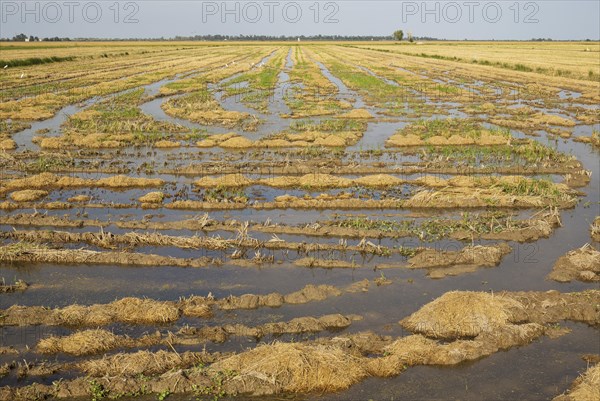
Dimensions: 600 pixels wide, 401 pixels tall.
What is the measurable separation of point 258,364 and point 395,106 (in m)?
29.1

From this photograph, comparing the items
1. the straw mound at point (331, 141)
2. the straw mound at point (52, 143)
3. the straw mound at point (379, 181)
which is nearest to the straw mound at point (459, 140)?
the straw mound at point (331, 141)

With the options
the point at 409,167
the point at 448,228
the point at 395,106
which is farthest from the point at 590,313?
the point at 395,106

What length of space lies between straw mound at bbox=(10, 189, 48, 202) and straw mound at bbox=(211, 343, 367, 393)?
442 inches

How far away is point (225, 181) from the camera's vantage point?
57.7 ft

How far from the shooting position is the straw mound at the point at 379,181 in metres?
17.6

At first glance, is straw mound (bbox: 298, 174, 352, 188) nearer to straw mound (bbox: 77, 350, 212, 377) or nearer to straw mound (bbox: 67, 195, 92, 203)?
straw mound (bbox: 67, 195, 92, 203)

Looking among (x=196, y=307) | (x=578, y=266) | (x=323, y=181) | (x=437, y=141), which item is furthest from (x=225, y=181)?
(x=437, y=141)

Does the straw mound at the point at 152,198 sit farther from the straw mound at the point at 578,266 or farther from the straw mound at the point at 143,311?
the straw mound at the point at 578,266

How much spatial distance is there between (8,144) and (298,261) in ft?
57.2

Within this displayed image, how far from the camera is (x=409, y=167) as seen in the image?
64.5ft

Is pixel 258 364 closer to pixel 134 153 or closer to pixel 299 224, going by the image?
pixel 299 224

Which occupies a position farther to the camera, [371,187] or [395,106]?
[395,106]

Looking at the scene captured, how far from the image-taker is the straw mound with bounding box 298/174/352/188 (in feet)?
57.4

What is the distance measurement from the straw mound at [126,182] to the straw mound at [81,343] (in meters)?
9.36
